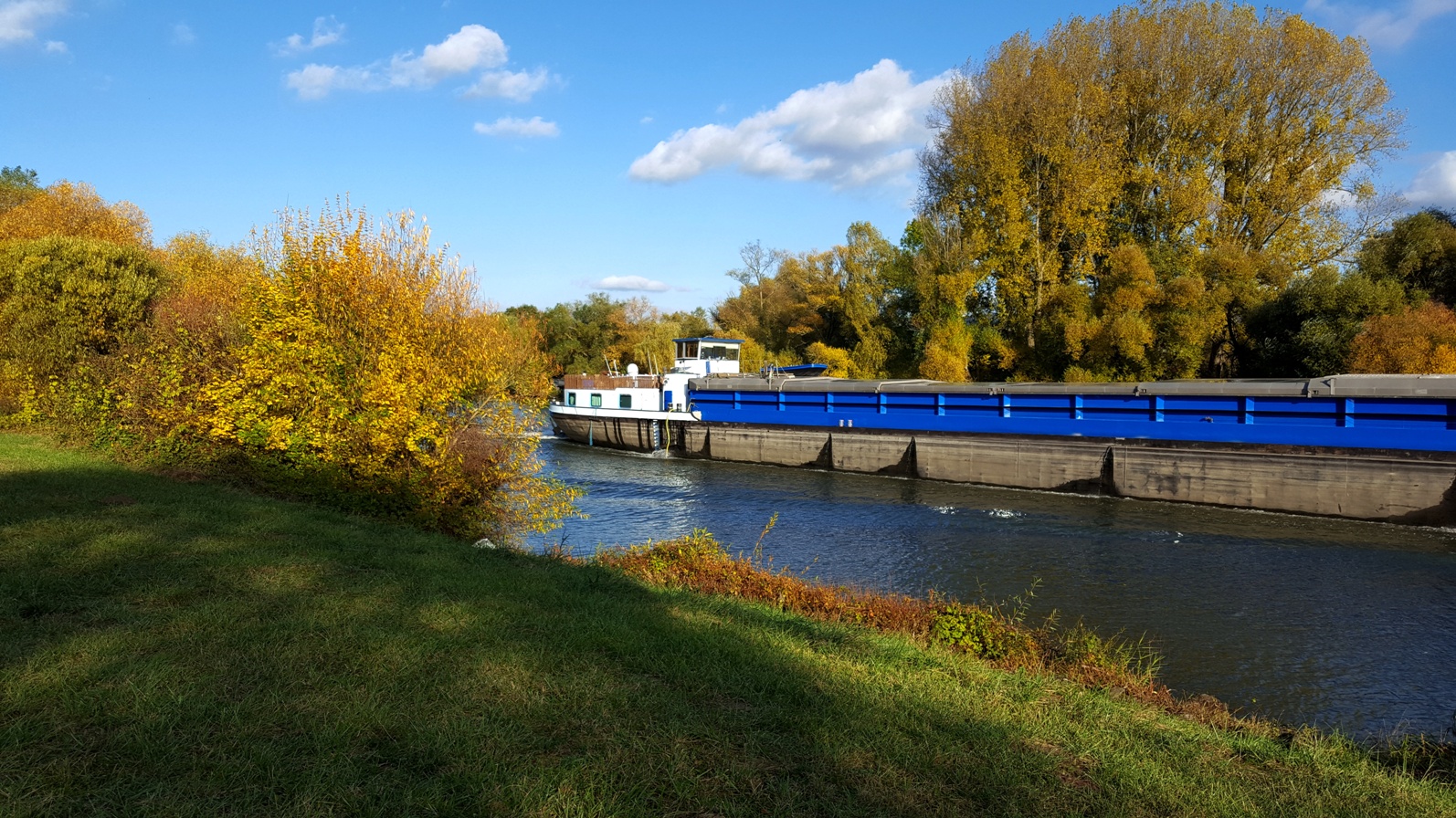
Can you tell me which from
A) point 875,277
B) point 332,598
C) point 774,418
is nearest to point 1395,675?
point 332,598

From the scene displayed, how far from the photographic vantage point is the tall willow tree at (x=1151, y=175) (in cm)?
→ 3431

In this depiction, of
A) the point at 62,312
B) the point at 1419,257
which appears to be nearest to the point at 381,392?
the point at 62,312

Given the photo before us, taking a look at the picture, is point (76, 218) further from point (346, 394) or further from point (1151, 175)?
point (1151, 175)

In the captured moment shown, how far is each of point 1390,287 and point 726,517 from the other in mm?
25553

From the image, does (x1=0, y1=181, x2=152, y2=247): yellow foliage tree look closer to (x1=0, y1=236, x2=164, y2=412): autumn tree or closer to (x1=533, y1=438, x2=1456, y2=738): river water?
(x1=0, y1=236, x2=164, y2=412): autumn tree

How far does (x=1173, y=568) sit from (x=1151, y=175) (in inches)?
1153

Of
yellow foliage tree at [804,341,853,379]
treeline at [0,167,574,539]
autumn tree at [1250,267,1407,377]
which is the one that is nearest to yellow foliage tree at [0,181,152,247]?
treeline at [0,167,574,539]

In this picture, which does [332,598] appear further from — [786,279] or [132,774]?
[786,279]

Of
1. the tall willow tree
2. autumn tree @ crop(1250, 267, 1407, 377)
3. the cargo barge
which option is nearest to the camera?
the cargo barge

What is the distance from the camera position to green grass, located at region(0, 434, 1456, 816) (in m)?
3.63

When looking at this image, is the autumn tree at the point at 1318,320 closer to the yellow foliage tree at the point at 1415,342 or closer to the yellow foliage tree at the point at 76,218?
the yellow foliage tree at the point at 1415,342

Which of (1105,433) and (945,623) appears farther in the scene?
(1105,433)

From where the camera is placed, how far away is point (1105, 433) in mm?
24281

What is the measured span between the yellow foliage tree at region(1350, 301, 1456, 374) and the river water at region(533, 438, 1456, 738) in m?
11.0
